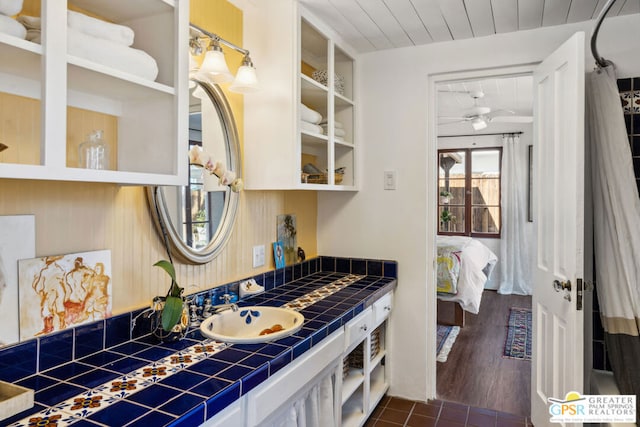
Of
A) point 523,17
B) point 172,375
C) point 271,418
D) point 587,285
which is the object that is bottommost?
point 271,418

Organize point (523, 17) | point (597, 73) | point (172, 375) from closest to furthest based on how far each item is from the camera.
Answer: point (172, 375)
point (597, 73)
point (523, 17)

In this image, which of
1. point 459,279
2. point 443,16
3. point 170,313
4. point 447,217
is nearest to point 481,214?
point 447,217

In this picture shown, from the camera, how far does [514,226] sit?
589cm

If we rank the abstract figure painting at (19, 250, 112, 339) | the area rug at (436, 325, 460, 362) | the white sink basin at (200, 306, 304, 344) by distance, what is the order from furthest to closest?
the area rug at (436, 325, 460, 362), the white sink basin at (200, 306, 304, 344), the abstract figure painting at (19, 250, 112, 339)

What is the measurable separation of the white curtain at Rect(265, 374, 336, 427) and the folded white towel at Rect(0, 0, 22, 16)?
138 centimetres

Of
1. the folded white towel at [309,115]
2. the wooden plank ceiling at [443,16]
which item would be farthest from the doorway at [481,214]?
the folded white towel at [309,115]

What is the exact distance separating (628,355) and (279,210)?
186 cm

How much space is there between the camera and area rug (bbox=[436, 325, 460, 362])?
141 inches

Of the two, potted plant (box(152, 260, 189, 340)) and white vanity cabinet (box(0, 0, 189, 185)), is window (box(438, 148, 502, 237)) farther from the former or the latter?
white vanity cabinet (box(0, 0, 189, 185))

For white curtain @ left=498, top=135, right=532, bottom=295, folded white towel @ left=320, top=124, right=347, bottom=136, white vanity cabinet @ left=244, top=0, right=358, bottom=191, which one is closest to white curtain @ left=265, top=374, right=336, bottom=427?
white vanity cabinet @ left=244, top=0, right=358, bottom=191

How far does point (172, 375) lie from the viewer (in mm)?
1242

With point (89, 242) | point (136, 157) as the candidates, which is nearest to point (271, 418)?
point (89, 242)

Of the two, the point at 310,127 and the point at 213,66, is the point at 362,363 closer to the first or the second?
the point at 310,127

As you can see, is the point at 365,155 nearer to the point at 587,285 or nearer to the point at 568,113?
the point at 568,113
